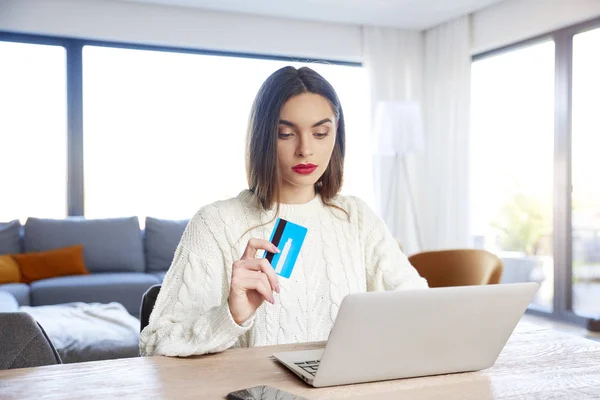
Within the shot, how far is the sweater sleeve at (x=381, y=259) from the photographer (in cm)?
162

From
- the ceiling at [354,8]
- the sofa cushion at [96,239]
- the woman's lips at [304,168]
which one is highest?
the ceiling at [354,8]

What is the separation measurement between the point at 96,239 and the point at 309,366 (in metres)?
4.14

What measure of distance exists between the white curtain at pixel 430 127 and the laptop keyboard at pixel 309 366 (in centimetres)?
491

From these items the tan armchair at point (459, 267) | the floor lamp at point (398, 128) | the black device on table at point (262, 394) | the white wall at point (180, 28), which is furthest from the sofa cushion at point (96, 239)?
the black device on table at point (262, 394)

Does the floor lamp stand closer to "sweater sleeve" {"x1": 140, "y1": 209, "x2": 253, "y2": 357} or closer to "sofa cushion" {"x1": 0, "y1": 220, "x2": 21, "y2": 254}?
"sofa cushion" {"x1": 0, "y1": 220, "x2": 21, "y2": 254}

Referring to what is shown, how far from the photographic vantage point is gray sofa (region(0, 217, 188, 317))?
4.23 m

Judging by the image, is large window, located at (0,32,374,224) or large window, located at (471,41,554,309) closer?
large window, located at (471,41,554,309)

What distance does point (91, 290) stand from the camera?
4262 millimetres

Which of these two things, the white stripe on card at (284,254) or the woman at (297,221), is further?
the woman at (297,221)

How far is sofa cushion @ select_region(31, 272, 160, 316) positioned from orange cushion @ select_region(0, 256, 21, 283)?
152 mm

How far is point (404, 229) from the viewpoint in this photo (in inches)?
250

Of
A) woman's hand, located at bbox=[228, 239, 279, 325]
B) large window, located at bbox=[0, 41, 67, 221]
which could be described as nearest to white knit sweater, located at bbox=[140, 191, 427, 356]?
woman's hand, located at bbox=[228, 239, 279, 325]

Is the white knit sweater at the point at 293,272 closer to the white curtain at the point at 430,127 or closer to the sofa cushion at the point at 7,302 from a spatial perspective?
the sofa cushion at the point at 7,302

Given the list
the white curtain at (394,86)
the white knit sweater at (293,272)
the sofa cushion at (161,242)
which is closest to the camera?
the white knit sweater at (293,272)
